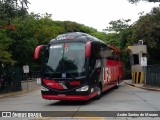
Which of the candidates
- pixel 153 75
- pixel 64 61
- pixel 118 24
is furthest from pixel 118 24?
pixel 64 61

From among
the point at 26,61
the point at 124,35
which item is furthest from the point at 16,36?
the point at 124,35

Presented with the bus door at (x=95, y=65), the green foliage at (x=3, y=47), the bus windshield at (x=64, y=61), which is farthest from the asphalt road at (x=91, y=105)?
the green foliage at (x=3, y=47)

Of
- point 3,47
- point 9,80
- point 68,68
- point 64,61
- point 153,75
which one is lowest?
point 9,80

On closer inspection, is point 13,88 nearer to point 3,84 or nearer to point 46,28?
point 3,84

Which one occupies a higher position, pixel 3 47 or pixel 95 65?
pixel 3 47

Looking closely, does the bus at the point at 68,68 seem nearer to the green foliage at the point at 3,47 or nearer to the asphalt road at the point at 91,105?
the asphalt road at the point at 91,105

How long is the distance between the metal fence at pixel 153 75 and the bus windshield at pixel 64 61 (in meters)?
13.8

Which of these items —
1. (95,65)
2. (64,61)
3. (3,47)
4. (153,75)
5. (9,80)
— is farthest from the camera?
(9,80)

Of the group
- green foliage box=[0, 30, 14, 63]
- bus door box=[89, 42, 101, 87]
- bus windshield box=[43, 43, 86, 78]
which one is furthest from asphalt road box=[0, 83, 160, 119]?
green foliage box=[0, 30, 14, 63]

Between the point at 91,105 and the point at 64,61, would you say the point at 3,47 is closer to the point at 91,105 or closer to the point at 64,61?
the point at 64,61

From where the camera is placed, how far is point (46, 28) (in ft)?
195

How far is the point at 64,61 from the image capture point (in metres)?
20.2

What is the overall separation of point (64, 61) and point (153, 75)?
48.7ft

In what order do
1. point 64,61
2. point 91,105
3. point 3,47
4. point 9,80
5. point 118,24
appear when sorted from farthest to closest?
1. point 118,24
2. point 9,80
3. point 3,47
4. point 64,61
5. point 91,105
